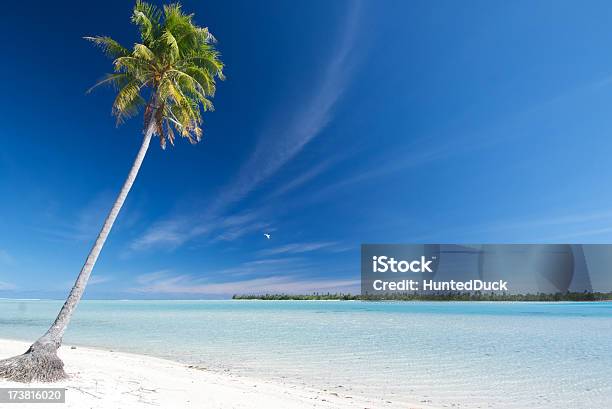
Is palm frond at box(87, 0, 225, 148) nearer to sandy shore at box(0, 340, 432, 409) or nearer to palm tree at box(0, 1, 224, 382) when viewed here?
palm tree at box(0, 1, 224, 382)

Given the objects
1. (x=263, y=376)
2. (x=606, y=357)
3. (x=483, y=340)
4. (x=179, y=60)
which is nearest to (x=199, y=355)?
(x=263, y=376)

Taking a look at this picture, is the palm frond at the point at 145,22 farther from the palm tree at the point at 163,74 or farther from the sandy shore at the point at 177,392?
the sandy shore at the point at 177,392

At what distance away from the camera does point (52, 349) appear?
9.04m

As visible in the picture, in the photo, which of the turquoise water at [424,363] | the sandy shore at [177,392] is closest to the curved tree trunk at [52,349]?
the sandy shore at [177,392]

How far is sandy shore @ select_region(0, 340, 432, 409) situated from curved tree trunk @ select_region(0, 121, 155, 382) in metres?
0.31

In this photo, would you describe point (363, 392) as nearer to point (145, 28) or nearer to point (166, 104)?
point (166, 104)

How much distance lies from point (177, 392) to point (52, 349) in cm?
315

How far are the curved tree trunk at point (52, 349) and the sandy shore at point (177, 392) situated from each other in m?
0.31

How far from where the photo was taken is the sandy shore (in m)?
7.74

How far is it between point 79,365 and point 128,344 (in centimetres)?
915

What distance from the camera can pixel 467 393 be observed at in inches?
395

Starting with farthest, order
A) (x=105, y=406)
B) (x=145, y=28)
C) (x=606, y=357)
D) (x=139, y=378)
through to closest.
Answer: (x=606, y=357) < (x=145, y=28) < (x=139, y=378) < (x=105, y=406)

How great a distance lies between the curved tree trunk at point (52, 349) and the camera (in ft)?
27.3

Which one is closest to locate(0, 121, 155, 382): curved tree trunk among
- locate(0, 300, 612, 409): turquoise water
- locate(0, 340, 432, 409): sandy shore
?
locate(0, 340, 432, 409): sandy shore
